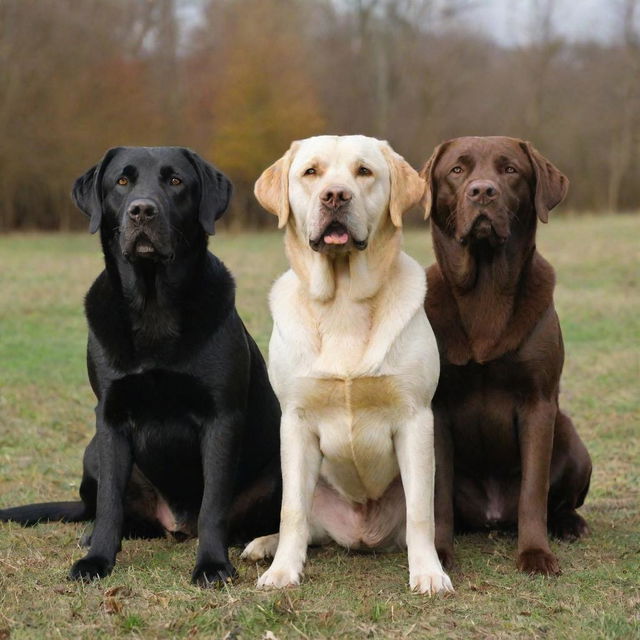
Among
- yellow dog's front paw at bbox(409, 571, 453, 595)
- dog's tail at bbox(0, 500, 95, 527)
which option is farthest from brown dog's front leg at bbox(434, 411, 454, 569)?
dog's tail at bbox(0, 500, 95, 527)

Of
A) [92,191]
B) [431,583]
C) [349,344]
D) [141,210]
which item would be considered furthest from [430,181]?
[431,583]

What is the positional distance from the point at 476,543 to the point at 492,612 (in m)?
1.00

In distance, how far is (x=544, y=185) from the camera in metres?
3.79

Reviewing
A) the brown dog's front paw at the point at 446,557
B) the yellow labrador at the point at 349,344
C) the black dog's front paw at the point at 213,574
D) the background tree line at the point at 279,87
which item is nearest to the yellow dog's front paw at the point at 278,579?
the yellow labrador at the point at 349,344

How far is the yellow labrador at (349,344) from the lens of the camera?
3.36 m

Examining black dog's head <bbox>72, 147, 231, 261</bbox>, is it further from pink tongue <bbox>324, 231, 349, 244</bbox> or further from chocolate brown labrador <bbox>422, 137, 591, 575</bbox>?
chocolate brown labrador <bbox>422, 137, 591, 575</bbox>

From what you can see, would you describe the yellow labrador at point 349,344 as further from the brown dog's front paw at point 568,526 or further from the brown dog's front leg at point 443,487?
the brown dog's front paw at point 568,526

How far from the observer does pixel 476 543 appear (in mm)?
3979

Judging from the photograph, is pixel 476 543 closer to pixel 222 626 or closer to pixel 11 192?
pixel 222 626

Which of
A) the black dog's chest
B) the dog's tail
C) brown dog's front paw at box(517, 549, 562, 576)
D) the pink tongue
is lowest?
the dog's tail

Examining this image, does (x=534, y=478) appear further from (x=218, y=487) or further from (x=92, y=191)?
(x=92, y=191)

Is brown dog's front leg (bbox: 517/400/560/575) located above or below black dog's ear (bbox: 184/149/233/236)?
below

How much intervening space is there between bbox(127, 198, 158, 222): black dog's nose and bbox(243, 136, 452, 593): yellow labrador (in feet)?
1.39

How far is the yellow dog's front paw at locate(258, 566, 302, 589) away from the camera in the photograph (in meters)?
3.25
